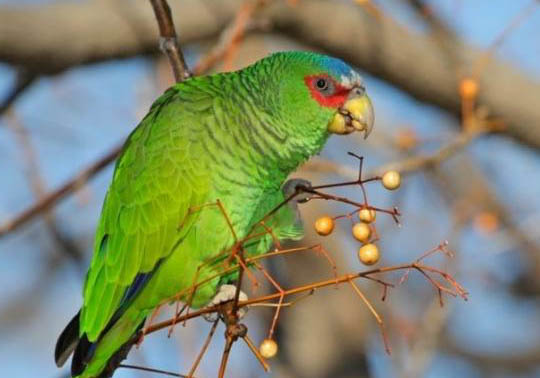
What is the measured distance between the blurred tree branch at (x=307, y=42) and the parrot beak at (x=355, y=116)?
54.9 inches

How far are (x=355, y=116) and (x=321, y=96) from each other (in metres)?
0.14

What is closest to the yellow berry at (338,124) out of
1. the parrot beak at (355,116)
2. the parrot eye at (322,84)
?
the parrot beak at (355,116)

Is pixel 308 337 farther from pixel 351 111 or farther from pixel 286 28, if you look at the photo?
pixel 351 111

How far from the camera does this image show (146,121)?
358 centimetres

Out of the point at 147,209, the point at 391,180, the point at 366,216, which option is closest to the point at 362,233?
the point at 366,216

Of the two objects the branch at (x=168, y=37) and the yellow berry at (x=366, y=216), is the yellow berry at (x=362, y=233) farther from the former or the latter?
the branch at (x=168, y=37)

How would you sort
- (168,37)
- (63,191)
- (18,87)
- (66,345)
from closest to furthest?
(66,345), (168,37), (63,191), (18,87)

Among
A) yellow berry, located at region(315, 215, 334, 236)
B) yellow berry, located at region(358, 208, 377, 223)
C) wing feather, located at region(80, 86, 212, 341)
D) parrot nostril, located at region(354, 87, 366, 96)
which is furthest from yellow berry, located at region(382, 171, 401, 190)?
wing feather, located at region(80, 86, 212, 341)

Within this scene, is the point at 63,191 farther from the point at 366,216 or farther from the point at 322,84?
the point at 366,216

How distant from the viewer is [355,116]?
3.43 metres

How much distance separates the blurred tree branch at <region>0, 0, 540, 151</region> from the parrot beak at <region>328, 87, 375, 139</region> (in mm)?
1394

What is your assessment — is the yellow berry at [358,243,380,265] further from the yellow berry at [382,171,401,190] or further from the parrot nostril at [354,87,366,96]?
the parrot nostril at [354,87,366,96]

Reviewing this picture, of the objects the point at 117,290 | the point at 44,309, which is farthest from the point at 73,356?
the point at 44,309

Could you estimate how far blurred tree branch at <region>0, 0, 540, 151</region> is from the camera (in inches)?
178
